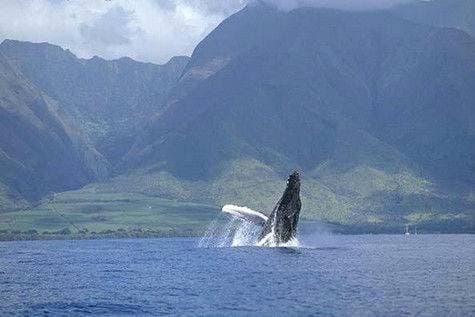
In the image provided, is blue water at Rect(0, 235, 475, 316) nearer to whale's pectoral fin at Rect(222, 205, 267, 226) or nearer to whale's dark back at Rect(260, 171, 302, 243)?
whale's dark back at Rect(260, 171, 302, 243)

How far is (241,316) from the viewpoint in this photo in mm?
62625

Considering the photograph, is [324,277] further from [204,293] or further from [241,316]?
[241,316]

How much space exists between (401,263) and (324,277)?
3049 centimetres

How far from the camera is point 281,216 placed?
110812mm

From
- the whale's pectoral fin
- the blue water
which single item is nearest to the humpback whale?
the whale's pectoral fin

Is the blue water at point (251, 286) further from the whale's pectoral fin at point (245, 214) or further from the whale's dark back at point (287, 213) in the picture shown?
the whale's pectoral fin at point (245, 214)

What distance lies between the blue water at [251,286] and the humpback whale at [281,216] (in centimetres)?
268

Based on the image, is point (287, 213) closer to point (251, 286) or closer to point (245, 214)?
point (245, 214)

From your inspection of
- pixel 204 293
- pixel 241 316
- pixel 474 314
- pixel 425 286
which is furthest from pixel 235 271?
pixel 474 314

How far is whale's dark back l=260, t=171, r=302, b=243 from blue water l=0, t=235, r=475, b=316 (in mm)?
3563

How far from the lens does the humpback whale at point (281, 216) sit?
4237 inches

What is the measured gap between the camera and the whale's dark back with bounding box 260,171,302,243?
107562 millimetres

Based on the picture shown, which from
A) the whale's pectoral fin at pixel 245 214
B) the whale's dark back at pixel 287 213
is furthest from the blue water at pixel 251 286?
the whale's pectoral fin at pixel 245 214

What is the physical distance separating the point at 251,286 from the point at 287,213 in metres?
28.9
